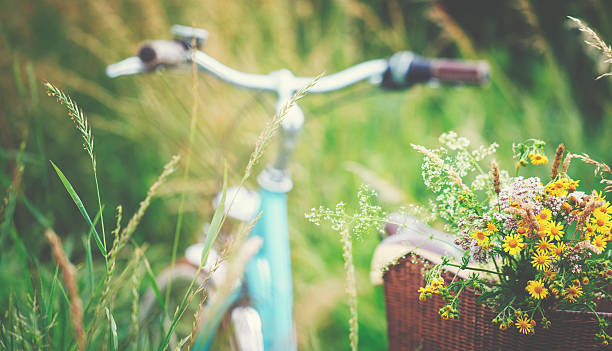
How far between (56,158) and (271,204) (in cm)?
206

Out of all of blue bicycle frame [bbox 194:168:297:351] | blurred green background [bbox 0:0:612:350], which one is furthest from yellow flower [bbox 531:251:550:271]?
blurred green background [bbox 0:0:612:350]

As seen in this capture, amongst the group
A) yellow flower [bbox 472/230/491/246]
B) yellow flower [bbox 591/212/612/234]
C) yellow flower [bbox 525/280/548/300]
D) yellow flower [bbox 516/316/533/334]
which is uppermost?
yellow flower [bbox 591/212/612/234]

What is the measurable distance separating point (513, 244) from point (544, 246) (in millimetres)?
41

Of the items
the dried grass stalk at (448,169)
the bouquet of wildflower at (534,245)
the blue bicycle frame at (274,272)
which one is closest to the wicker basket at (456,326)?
the bouquet of wildflower at (534,245)

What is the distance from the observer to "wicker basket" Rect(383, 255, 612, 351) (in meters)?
0.57

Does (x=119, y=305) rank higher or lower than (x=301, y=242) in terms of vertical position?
lower

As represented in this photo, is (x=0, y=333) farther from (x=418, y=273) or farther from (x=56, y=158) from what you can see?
(x=56, y=158)

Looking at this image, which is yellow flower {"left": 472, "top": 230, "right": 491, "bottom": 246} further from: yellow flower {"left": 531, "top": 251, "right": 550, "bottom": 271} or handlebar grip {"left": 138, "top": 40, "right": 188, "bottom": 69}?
handlebar grip {"left": 138, "top": 40, "right": 188, "bottom": 69}

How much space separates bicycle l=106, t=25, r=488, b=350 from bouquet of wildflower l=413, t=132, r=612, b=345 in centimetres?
45

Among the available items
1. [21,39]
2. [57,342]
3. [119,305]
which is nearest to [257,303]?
[57,342]

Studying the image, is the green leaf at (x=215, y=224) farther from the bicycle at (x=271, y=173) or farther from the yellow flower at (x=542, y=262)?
the yellow flower at (x=542, y=262)

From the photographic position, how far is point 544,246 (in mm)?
533

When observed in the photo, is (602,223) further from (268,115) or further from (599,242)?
(268,115)

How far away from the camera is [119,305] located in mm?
1577
